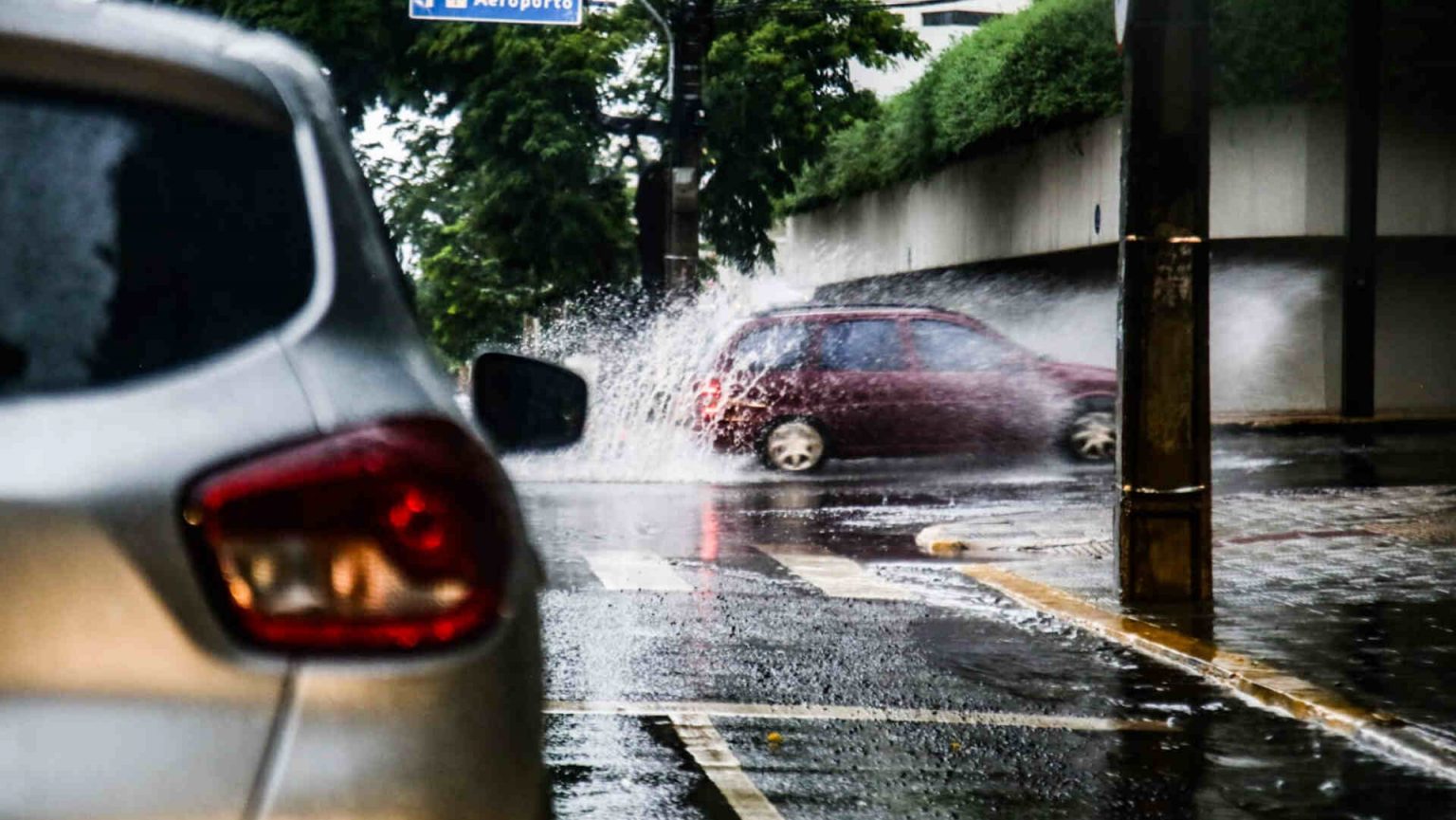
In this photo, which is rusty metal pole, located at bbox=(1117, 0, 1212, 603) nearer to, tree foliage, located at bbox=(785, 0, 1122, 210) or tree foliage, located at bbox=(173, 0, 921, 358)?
tree foliage, located at bbox=(785, 0, 1122, 210)

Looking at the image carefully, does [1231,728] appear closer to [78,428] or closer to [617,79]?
[78,428]

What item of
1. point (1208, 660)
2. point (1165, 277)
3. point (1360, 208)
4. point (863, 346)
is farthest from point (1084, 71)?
point (1208, 660)

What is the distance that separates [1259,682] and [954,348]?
13.0 meters

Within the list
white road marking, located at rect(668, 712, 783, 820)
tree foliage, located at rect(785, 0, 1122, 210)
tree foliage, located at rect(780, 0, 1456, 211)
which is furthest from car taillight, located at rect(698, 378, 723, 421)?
white road marking, located at rect(668, 712, 783, 820)

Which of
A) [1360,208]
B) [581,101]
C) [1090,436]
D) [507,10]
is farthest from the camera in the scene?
[581,101]

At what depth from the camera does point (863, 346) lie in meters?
20.9

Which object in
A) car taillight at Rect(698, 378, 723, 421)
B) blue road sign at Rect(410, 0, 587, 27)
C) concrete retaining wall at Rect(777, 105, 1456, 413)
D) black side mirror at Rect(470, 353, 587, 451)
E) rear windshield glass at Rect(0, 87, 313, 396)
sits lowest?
car taillight at Rect(698, 378, 723, 421)

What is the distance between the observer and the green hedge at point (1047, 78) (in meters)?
26.5

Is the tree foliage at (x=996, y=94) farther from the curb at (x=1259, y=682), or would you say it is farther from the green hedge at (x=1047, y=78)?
the curb at (x=1259, y=682)

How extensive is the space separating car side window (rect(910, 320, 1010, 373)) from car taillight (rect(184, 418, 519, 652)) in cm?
1853

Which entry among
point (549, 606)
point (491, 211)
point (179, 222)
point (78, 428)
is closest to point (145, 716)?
point (78, 428)

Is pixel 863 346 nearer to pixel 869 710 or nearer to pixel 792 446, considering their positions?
pixel 792 446

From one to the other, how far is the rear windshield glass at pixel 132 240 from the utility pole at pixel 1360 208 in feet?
80.6

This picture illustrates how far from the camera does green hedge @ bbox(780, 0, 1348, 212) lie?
87.0ft
